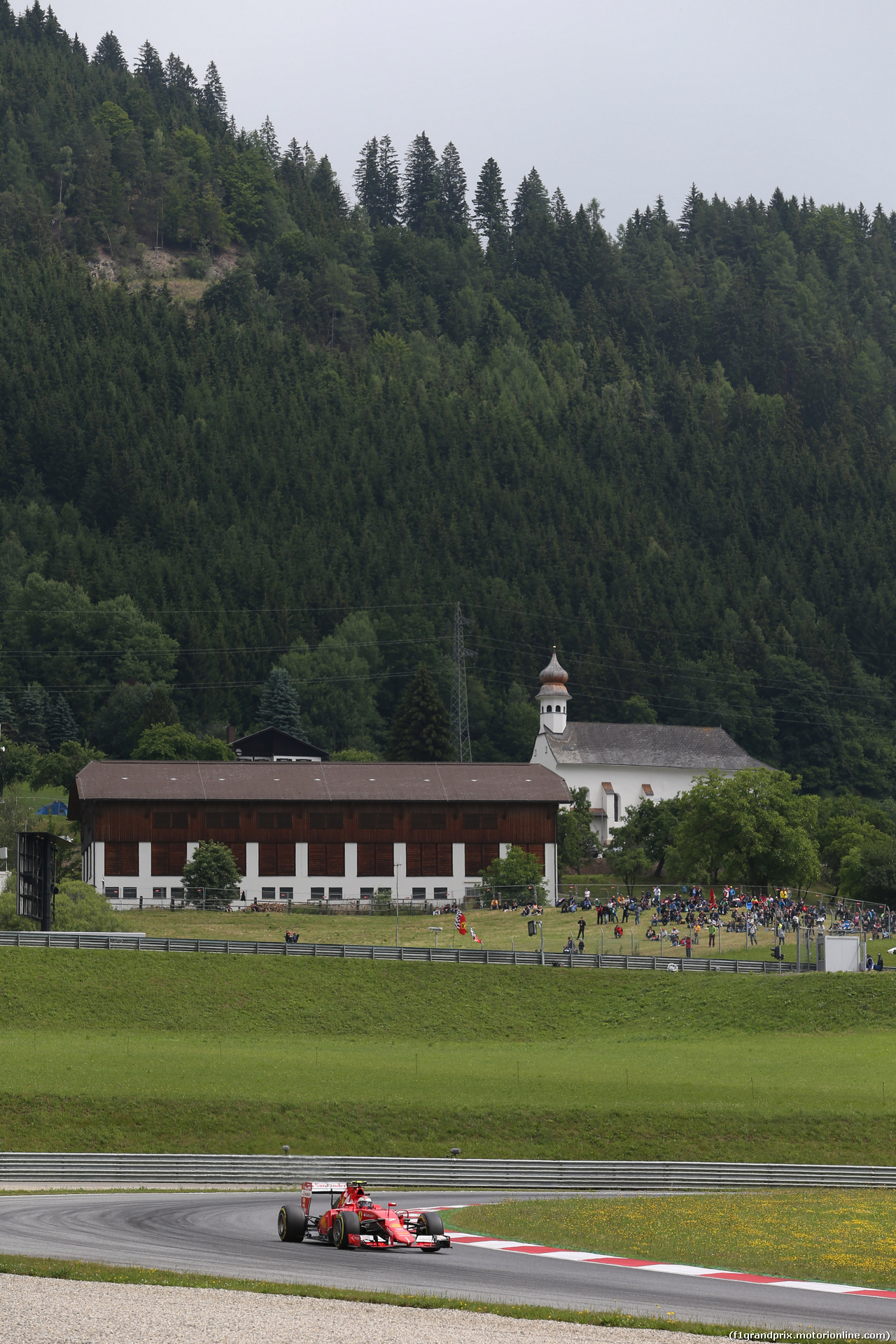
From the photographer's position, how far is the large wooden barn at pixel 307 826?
99562 mm

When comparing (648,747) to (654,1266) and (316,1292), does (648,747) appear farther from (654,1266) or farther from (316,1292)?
(316,1292)

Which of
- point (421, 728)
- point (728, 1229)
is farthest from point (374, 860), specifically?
point (728, 1229)

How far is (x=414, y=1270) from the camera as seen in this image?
2320 centimetres

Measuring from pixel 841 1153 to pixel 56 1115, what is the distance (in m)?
19.9

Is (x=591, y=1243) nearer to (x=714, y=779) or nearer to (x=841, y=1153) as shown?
(x=841, y=1153)

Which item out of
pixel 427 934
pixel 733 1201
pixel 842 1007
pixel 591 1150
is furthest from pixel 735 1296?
pixel 427 934

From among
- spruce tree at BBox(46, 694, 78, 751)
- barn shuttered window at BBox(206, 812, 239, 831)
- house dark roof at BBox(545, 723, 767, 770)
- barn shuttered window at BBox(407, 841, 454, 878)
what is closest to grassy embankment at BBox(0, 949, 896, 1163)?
barn shuttered window at BBox(206, 812, 239, 831)

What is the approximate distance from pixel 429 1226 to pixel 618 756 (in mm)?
132270

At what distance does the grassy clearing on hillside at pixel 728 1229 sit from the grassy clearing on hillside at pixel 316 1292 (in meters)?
4.58

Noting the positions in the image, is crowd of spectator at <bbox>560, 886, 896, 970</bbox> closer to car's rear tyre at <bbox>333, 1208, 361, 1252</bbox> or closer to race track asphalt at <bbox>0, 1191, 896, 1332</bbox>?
race track asphalt at <bbox>0, 1191, 896, 1332</bbox>

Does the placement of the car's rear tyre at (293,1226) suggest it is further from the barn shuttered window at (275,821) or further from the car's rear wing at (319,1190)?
the barn shuttered window at (275,821)

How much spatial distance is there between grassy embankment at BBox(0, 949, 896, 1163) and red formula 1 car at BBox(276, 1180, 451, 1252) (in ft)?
49.2

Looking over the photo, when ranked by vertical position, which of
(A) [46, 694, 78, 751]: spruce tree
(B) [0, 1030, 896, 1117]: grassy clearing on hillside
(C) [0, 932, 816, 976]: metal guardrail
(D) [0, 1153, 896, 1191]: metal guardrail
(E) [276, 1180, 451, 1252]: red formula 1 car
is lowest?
(D) [0, 1153, 896, 1191]: metal guardrail

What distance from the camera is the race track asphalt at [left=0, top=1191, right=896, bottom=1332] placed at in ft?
67.7
